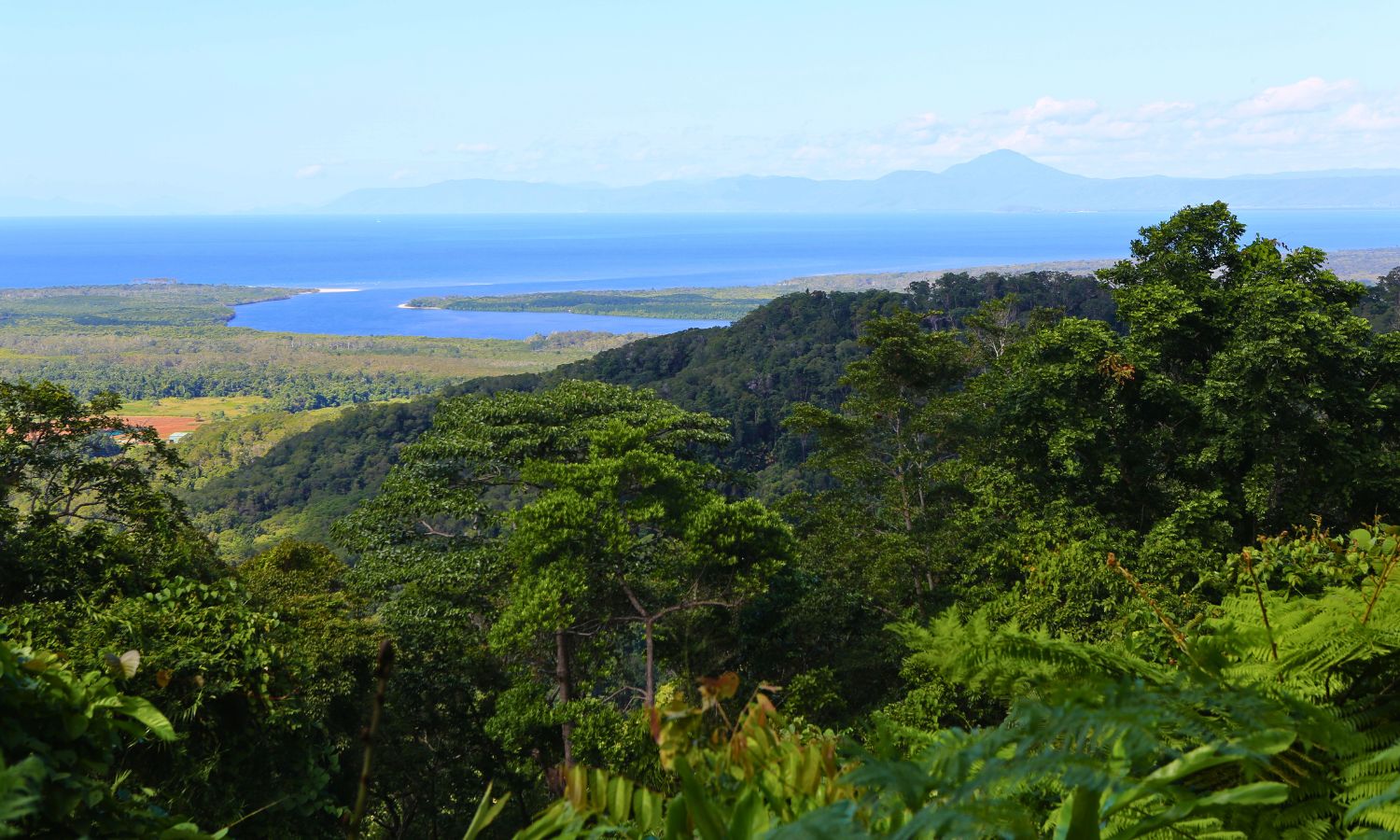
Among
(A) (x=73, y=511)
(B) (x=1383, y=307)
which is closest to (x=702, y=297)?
(B) (x=1383, y=307)

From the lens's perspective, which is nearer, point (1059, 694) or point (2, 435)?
point (1059, 694)

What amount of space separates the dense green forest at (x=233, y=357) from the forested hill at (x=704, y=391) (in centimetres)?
2043

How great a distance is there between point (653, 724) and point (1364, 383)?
33.4 ft

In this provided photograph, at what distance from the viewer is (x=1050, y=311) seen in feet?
54.0

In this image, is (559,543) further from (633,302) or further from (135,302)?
(135,302)

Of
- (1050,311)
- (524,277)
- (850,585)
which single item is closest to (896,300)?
(1050,311)

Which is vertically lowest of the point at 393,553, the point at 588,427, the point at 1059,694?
the point at 393,553

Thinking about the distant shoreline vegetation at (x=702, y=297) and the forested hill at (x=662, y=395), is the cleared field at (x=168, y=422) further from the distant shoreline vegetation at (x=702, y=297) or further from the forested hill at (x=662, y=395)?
the distant shoreline vegetation at (x=702, y=297)

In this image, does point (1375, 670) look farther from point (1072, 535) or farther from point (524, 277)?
point (524, 277)

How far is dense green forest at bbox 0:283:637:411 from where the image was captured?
65125 mm

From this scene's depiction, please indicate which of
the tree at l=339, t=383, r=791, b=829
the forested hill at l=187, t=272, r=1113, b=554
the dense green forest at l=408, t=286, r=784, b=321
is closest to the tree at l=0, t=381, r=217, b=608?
the tree at l=339, t=383, r=791, b=829

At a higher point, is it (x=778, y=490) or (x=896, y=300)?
(x=896, y=300)

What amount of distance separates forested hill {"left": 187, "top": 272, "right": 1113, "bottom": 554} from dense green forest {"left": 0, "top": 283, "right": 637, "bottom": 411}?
20431 millimetres

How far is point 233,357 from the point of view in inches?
3002
